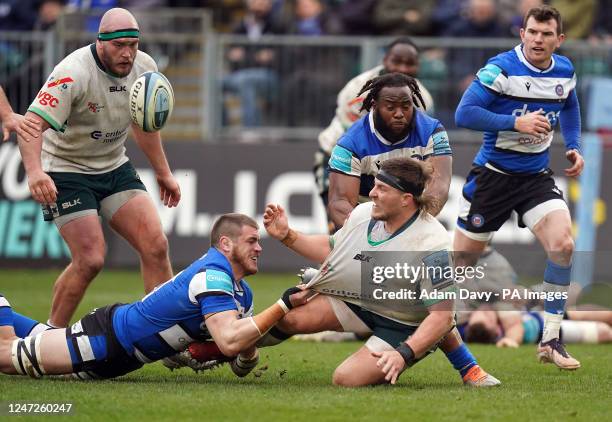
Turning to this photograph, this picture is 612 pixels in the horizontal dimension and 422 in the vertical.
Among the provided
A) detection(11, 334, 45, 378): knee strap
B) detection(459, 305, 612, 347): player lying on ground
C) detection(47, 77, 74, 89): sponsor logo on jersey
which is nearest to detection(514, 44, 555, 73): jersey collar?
detection(459, 305, 612, 347): player lying on ground

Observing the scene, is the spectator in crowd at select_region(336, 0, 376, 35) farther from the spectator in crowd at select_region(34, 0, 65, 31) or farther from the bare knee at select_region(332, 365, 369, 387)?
the bare knee at select_region(332, 365, 369, 387)

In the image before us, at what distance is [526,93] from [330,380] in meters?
2.65

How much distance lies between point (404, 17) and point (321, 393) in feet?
32.6

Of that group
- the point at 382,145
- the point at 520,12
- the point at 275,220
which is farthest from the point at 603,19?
the point at 275,220

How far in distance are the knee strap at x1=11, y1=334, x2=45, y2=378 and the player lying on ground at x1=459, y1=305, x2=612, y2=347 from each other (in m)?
4.11

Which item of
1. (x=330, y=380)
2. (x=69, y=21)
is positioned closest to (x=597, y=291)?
(x=330, y=380)

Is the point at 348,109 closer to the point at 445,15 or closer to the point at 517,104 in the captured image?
the point at 517,104

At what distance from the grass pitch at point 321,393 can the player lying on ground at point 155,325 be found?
0.14 m

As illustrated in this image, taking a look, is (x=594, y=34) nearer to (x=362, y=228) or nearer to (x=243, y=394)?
(x=362, y=228)

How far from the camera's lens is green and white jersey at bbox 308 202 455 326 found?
7250 millimetres

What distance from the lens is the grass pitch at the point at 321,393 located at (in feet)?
21.2

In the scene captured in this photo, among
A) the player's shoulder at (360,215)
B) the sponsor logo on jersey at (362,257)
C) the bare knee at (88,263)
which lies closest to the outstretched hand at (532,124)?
the player's shoulder at (360,215)

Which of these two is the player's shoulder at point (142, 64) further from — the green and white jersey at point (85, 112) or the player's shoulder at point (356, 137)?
the player's shoulder at point (356, 137)

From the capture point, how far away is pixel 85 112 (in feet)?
28.2
